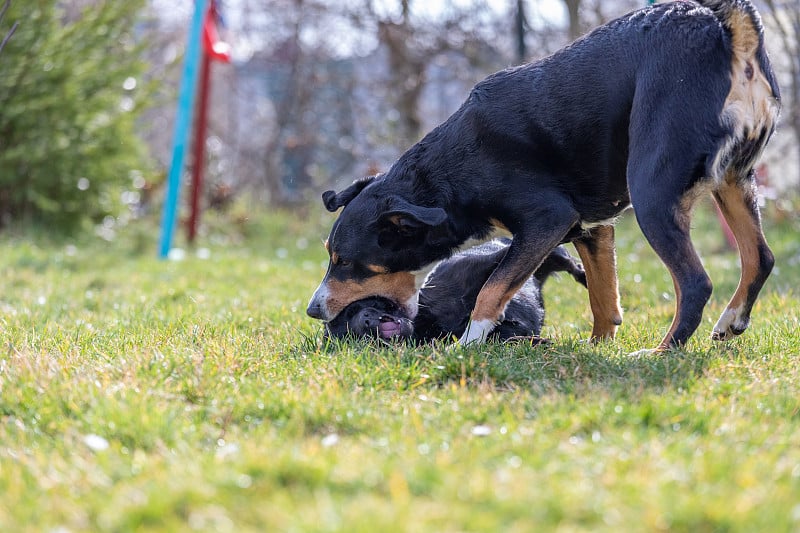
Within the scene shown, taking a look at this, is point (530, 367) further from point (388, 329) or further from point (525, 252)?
point (388, 329)

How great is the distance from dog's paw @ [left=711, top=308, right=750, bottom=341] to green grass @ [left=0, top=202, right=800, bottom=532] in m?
0.08

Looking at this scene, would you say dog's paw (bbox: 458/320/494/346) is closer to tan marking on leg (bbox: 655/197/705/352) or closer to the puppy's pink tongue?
the puppy's pink tongue

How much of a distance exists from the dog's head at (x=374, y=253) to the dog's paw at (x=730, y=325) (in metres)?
1.42

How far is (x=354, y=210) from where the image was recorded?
4.60 m

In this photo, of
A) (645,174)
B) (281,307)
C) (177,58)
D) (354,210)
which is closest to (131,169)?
(177,58)

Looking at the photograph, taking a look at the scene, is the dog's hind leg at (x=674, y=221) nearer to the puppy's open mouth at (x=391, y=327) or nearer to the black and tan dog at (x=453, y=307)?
the black and tan dog at (x=453, y=307)

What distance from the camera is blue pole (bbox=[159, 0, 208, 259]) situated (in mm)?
9500

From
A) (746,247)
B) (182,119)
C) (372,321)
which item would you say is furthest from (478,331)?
(182,119)

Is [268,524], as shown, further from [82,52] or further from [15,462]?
[82,52]

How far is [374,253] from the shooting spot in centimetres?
454

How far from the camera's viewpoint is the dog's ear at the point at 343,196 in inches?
191

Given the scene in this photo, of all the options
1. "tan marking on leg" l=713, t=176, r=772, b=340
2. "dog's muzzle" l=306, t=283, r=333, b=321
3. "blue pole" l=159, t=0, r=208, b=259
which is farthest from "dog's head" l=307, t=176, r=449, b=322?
"blue pole" l=159, t=0, r=208, b=259

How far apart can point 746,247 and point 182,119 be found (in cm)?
697

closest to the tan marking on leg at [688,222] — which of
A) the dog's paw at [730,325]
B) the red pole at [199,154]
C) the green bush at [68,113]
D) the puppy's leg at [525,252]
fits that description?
the dog's paw at [730,325]
